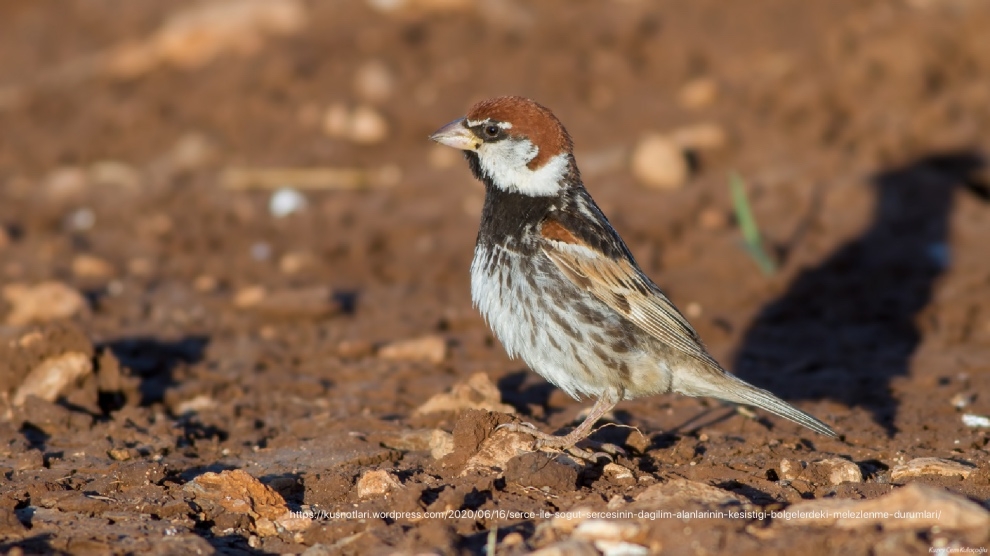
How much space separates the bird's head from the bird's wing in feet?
1.10

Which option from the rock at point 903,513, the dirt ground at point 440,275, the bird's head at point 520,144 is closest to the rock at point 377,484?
the dirt ground at point 440,275

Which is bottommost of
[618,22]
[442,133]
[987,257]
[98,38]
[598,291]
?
[598,291]

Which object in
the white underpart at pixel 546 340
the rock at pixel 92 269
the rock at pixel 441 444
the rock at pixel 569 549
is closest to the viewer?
the rock at pixel 569 549

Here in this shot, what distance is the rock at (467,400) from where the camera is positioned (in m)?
6.21

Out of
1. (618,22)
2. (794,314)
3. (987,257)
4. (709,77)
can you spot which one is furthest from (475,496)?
(618,22)

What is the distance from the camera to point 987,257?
8.67m

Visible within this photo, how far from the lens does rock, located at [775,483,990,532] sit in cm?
398

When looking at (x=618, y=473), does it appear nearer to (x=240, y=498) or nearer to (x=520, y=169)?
(x=240, y=498)

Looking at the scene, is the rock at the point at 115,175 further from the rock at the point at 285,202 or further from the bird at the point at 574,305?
the bird at the point at 574,305

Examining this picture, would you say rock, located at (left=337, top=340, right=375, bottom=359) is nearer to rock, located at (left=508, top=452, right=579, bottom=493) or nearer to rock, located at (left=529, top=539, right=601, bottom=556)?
rock, located at (left=508, top=452, right=579, bottom=493)

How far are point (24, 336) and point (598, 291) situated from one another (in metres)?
3.37

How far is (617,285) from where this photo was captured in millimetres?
5910

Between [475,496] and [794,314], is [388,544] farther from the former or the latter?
[794,314]

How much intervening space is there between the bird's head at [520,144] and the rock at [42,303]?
3.52 m
